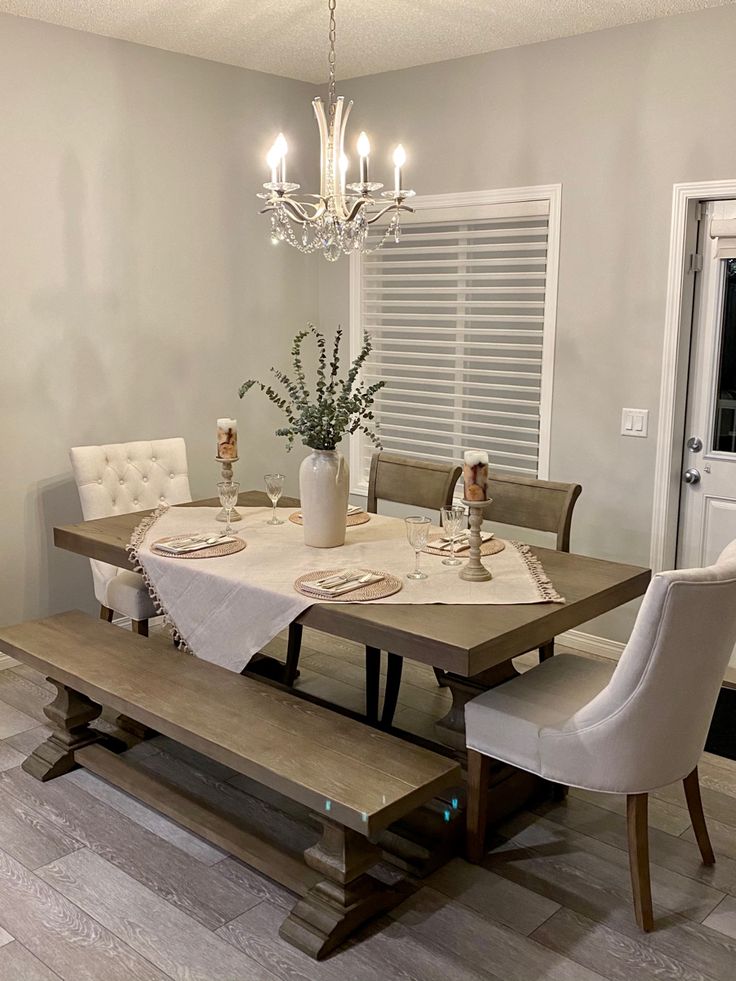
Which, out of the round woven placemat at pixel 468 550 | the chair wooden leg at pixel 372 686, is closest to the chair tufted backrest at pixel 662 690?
the round woven placemat at pixel 468 550

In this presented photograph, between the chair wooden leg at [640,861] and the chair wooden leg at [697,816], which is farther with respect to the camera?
the chair wooden leg at [697,816]

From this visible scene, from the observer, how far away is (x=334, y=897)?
2406 millimetres

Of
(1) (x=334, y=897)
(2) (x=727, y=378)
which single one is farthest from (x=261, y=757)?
(2) (x=727, y=378)

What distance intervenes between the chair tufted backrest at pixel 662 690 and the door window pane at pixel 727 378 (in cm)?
167

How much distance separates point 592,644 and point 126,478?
2254mm

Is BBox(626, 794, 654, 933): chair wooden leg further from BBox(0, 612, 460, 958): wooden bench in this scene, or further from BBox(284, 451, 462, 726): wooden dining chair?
BBox(284, 451, 462, 726): wooden dining chair

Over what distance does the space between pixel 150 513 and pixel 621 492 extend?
2040mm

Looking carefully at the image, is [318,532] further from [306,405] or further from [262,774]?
[262,774]

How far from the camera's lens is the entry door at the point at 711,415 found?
12.8 feet

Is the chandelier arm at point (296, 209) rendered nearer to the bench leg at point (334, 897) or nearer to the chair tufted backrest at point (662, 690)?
the chair tufted backrest at point (662, 690)

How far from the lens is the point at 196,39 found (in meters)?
4.25

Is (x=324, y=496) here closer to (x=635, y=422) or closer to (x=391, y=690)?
(x=391, y=690)

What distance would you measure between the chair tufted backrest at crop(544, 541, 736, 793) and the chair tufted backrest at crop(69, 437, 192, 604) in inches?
91.5

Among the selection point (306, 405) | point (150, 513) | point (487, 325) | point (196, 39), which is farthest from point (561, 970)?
point (196, 39)
